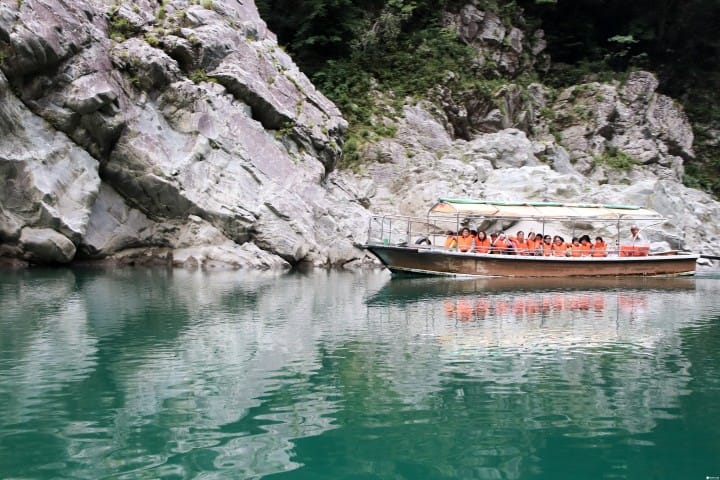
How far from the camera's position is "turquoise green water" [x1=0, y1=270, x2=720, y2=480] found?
7.75m

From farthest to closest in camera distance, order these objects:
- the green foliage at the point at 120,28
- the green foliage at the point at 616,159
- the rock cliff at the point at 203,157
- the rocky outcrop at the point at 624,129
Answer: the rocky outcrop at the point at 624,129
the green foliage at the point at 616,159
the green foliage at the point at 120,28
the rock cliff at the point at 203,157

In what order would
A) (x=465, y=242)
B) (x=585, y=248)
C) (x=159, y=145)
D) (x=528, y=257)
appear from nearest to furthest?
(x=528, y=257), (x=465, y=242), (x=585, y=248), (x=159, y=145)

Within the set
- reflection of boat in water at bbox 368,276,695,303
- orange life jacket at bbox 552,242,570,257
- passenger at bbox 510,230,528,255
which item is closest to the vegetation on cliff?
passenger at bbox 510,230,528,255

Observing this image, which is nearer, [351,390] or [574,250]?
[351,390]

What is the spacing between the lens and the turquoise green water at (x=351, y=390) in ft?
25.4

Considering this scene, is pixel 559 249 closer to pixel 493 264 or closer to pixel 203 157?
pixel 493 264

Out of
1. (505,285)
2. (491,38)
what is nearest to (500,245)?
(505,285)

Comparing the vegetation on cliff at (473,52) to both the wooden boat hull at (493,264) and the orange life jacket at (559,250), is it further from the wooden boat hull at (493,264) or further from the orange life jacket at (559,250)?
the orange life jacket at (559,250)

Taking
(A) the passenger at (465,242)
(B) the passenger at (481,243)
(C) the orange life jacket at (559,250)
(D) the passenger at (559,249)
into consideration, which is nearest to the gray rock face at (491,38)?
(D) the passenger at (559,249)

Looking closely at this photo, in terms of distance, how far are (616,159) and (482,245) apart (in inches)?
940

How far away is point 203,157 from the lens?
33.7 meters

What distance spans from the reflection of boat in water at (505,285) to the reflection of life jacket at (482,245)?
1491 millimetres

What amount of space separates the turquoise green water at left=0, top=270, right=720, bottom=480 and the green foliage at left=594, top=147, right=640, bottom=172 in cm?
3138

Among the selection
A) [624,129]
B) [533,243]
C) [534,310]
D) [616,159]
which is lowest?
[534,310]
